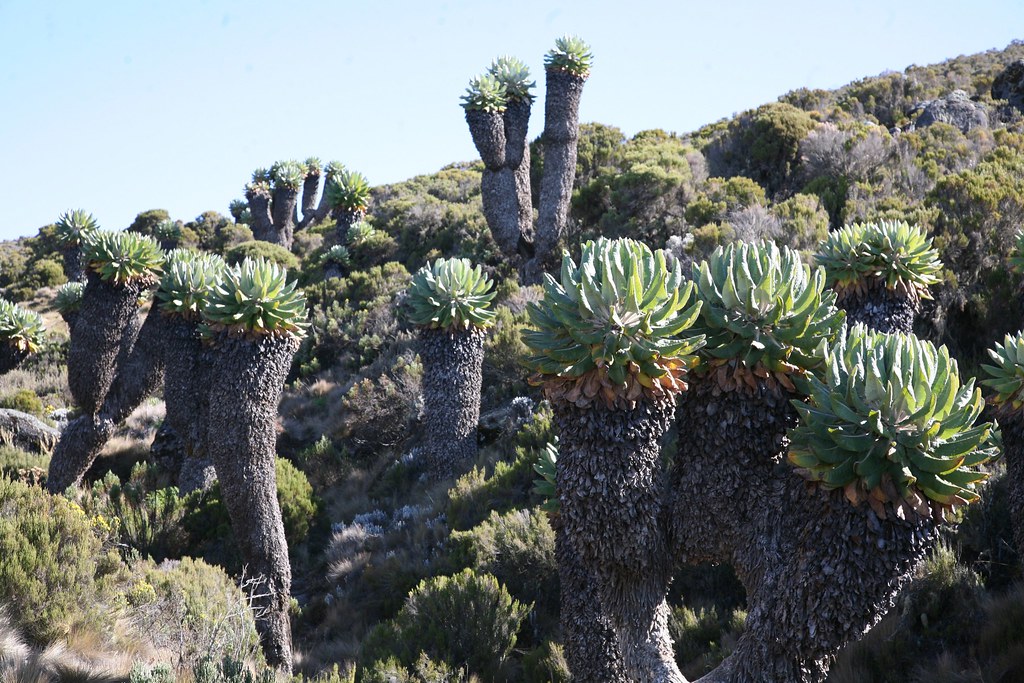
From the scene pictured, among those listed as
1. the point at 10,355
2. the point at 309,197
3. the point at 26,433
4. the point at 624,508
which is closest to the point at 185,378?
the point at 26,433

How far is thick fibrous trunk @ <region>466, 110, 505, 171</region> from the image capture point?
47.6 ft

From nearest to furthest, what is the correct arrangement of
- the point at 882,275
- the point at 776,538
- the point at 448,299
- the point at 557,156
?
1. the point at 776,538
2. the point at 882,275
3. the point at 448,299
4. the point at 557,156

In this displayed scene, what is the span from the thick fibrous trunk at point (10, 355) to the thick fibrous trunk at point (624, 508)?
1330 centimetres

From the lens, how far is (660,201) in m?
15.6

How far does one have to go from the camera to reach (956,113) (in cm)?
1675

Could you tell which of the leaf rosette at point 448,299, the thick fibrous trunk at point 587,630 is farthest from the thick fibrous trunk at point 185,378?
the thick fibrous trunk at point 587,630

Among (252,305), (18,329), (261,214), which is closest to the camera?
(252,305)

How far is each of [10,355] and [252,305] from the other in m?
8.86

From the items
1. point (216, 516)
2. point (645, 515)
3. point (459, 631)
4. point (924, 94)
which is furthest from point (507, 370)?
point (924, 94)

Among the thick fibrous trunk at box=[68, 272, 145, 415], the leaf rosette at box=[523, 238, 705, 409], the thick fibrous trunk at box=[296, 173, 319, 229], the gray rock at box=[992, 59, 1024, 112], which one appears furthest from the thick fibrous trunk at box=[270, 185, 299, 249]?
the leaf rosette at box=[523, 238, 705, 409]

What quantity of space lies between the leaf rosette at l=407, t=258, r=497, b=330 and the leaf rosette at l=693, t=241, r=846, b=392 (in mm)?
5770

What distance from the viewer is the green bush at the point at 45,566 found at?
5.36 m

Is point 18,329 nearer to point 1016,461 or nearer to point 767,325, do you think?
point 767,325

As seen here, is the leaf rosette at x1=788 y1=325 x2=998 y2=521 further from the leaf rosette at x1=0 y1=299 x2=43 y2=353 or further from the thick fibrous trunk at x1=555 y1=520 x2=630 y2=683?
the leaf rosette at x1=0 y1=299 x2=43 y2=353
